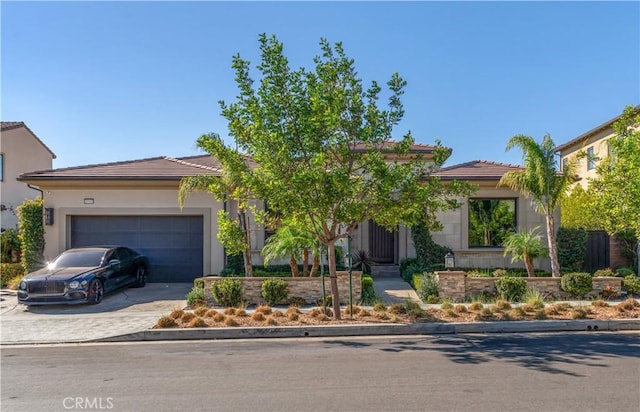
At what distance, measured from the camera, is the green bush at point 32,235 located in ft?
47.7

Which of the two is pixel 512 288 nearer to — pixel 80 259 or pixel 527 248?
pixel 527 248

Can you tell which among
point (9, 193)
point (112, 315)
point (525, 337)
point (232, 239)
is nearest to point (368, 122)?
point (232, 239)

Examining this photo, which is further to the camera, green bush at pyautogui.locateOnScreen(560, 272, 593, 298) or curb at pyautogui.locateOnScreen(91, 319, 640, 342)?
green bush at pyautogui.locateOnScreen(560, 272, 593, 298)

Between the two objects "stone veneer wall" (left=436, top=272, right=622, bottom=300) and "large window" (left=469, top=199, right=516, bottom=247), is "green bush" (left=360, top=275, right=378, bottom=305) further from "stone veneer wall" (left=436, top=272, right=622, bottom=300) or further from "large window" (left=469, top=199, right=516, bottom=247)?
"large window" (left=469, top=199, right=516, bottom=247)

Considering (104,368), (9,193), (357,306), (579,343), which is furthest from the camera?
(9,193)

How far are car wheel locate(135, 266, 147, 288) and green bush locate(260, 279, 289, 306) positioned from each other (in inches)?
202

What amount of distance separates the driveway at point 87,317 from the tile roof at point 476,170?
940cm

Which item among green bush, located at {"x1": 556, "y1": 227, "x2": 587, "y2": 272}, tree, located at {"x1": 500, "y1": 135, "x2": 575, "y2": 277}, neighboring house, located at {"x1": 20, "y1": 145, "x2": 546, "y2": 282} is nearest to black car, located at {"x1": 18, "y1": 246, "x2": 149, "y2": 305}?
neighboring house, located at {"x1": 20, "y1": 145, "x2": 546, "y2": 282}

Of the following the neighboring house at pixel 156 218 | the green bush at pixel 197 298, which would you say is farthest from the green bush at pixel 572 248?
the green bush at pixel 197 298

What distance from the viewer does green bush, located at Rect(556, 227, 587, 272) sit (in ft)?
46.4

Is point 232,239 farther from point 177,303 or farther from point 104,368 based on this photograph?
point 104,368

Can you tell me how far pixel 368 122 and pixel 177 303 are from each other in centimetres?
701

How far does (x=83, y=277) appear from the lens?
11.3 m

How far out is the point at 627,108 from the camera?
33.6ft
